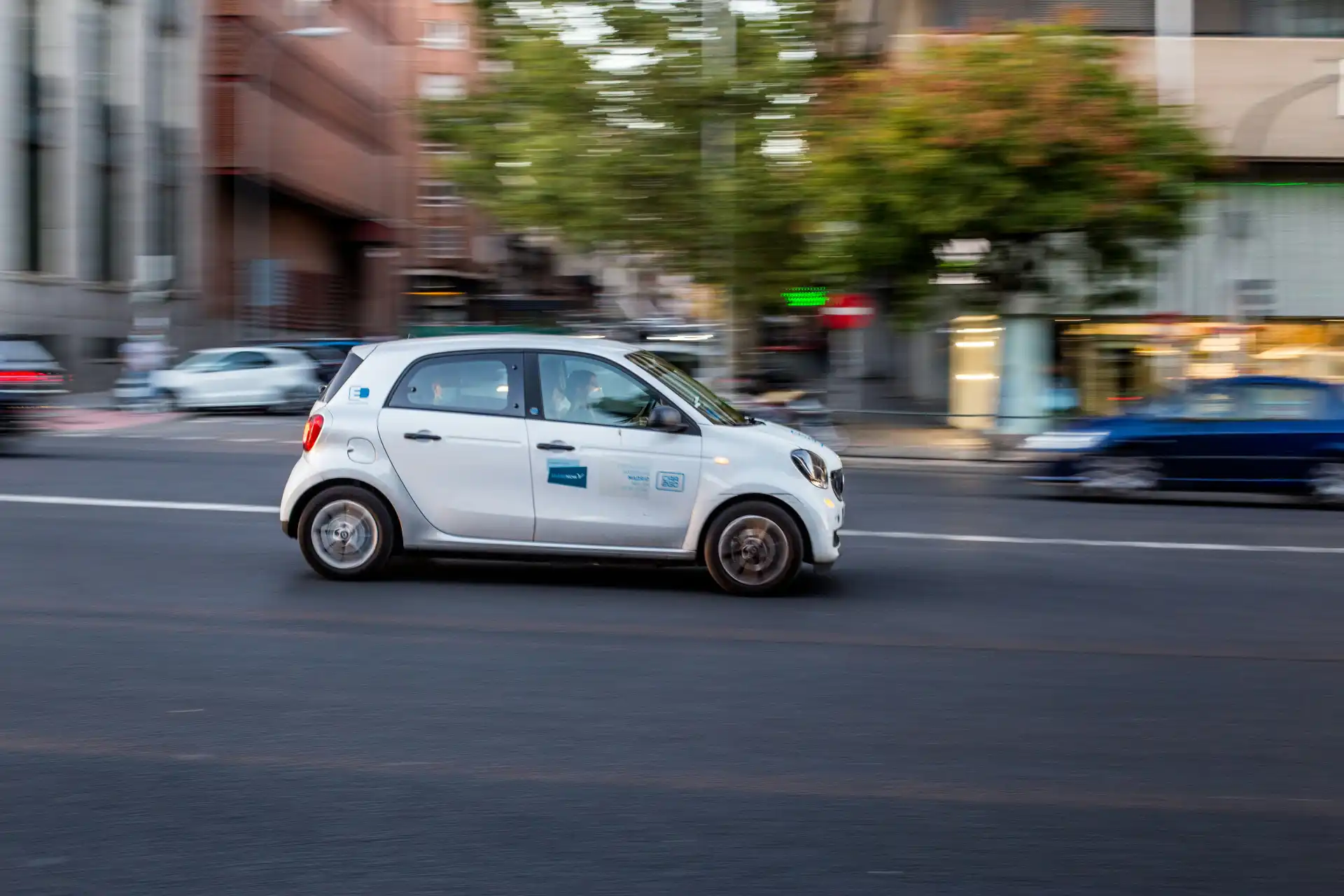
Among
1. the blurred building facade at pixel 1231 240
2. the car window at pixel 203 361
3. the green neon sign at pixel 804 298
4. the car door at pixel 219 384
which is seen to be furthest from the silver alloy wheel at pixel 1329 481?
the car window at pixel 203 361

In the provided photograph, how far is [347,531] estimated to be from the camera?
9812mm

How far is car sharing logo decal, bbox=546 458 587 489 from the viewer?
9.57 metres

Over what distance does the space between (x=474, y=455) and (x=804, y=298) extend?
24764mm

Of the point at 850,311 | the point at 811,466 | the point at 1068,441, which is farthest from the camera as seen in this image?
the point at 850,311

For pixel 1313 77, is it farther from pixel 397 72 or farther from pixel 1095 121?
pixel 397 72

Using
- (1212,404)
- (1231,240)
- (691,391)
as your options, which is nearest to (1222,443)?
(1212,404)

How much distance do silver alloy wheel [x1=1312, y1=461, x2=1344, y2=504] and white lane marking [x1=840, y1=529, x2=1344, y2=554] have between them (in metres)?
3.57

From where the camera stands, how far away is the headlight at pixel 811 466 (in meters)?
9.59

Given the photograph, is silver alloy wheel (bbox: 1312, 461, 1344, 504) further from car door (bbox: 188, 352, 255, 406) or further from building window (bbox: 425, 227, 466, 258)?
building window (bbox: 425, 227, 466, 258)

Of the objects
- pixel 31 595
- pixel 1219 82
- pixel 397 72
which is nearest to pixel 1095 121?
pixel 1219 82

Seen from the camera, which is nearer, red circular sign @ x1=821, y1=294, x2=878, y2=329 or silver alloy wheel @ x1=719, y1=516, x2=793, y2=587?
silver alloy wheel @ x1=719, y1=516, x2=793, y2=587

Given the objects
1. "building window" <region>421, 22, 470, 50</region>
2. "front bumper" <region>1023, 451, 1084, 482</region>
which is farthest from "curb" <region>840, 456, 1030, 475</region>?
"building window" <region>421, 22, 470, 50</region>

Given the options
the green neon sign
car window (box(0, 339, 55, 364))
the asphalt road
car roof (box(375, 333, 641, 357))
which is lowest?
the asphalt road

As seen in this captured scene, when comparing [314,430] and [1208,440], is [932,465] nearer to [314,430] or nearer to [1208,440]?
[1208,440]
